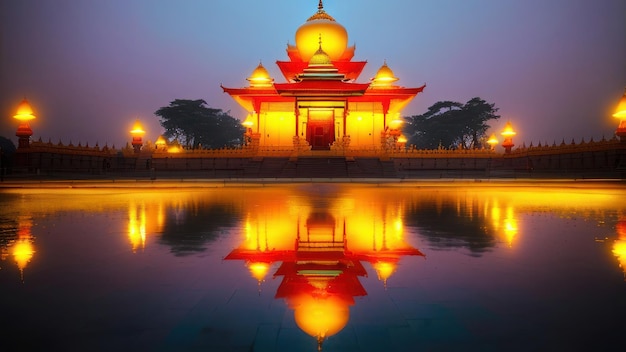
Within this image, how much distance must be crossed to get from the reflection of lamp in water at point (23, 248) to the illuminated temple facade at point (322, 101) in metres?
31.4

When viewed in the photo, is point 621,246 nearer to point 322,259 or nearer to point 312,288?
point 322,259

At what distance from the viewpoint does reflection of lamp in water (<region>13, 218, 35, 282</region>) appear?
516 cm

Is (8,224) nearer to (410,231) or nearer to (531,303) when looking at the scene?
(410,231)

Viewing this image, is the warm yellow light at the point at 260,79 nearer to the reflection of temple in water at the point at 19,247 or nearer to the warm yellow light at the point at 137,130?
the warm yellow light at the point at 137,130

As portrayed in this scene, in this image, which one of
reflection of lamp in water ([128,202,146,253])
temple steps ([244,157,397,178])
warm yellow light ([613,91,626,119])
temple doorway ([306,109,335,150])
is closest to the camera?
reflection of lamp in water ([128,202,146,253])

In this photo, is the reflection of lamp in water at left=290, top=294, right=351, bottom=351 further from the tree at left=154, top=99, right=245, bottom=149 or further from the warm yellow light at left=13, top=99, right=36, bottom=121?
the tree at left=154, top=99, right=245, bottom=149

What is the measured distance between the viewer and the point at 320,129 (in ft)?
142

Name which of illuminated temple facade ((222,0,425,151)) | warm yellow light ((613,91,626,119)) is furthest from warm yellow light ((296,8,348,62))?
warm yellow light ((613,91,626,119))

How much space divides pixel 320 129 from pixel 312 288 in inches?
1565

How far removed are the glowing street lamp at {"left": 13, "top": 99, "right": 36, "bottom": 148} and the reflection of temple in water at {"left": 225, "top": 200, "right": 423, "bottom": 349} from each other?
107ft

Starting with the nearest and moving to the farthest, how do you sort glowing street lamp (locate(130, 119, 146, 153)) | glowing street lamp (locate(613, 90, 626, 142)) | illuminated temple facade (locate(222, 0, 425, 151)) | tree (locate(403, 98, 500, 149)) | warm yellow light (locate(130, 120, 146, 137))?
1. glowing street lamp (locate(613, 90, 626, 142))
2. illuminated temple facade (locate(222, 0, 425, 151))
3. glowing street lamp (locate(130, 119, 146, 153))
4. warm yellow light (locate(130, 120, 146, 137))
5. tree (locate(403, 98, 500, 149))

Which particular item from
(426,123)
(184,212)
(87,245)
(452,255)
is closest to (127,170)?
(184,212)

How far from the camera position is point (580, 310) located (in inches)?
130

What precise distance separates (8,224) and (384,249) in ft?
25.3
